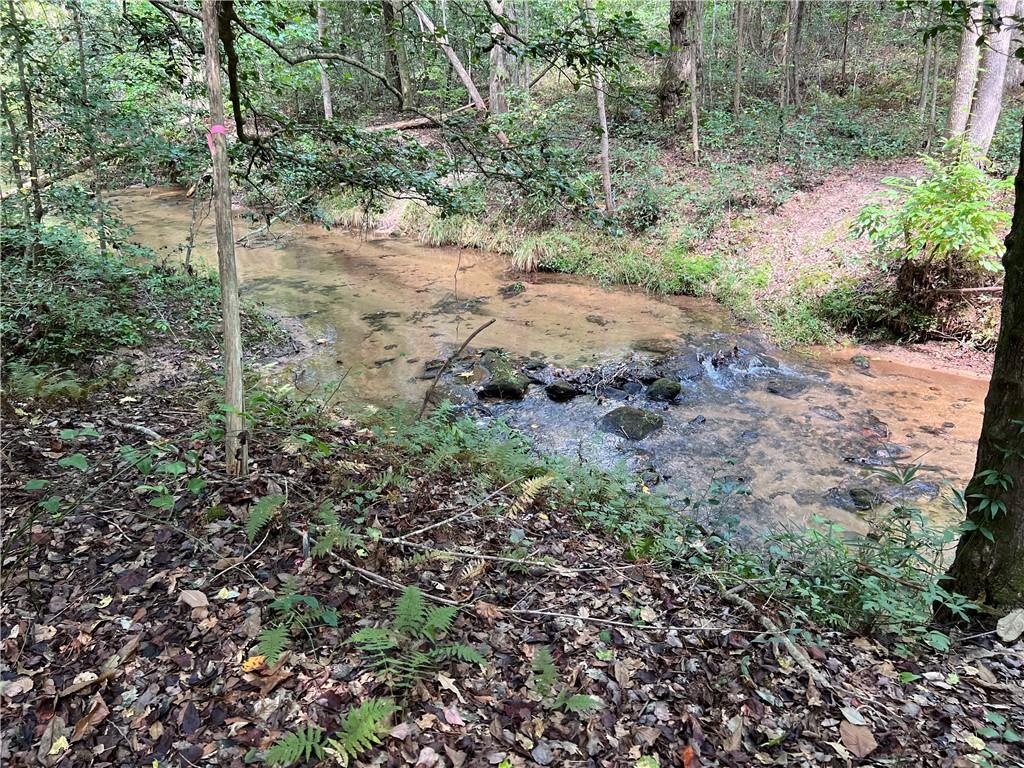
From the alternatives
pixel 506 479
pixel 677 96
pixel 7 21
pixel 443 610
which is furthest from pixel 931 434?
pixel 677 96

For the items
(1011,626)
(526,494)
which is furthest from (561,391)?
(1011,626)

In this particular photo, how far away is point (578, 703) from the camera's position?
2.72 metres

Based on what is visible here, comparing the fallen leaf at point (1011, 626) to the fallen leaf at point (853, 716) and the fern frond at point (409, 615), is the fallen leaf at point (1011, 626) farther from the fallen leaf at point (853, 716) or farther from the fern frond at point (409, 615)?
the fern frond at point (409, 615)

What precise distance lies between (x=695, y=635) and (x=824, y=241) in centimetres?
1211

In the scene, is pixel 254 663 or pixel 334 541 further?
pixel 334 541

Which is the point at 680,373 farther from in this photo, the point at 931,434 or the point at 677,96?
the point at 677,96

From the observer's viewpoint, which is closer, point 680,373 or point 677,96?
point 680,373

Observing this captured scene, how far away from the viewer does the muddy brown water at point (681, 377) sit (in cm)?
713

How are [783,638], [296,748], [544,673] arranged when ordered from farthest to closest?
[783,638], [544,673], [296,748]

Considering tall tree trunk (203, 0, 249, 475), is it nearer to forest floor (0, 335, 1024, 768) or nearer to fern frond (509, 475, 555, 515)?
forest floor (0, 335, 1024, 768)

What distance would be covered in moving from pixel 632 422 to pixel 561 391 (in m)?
1.38

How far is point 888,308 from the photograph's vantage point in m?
10.8

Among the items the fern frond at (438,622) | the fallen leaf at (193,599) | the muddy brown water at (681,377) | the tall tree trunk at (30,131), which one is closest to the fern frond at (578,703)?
the fern frond at (438,622)

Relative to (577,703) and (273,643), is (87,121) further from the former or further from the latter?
(577,703)
